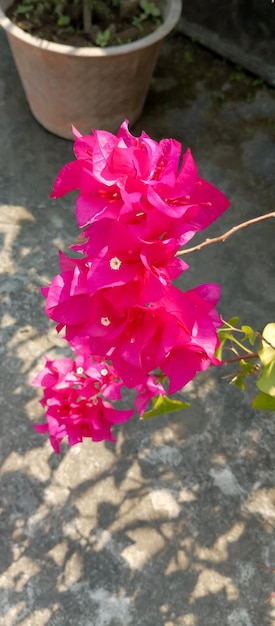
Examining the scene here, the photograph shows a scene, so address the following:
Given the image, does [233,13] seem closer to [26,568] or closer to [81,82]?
[81,82]

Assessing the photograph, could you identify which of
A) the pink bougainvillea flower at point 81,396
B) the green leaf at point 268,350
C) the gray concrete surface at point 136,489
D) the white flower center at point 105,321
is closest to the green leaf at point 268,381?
the green leaf at point 268,350

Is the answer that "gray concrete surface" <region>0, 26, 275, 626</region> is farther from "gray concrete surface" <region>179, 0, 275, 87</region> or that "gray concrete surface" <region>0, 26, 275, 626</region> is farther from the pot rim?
"gray concrete surface" <region>179, 0, 275, 87</region>

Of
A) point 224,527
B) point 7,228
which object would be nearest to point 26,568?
point 224,527

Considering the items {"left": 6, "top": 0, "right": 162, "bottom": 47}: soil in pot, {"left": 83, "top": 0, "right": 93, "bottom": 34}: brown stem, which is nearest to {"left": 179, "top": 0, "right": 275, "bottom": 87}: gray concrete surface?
{"left": 6, "top": 0, "right": 162, "bottom": 47}: soil in pot

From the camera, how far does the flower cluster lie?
0.76 meters

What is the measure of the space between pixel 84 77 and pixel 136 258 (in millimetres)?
1701

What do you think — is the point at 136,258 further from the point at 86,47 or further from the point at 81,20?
the point at 81,20

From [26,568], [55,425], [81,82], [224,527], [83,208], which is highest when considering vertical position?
[83,208]

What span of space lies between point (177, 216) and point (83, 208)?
13cm

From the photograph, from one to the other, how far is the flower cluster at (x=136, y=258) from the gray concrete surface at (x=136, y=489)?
100 cm

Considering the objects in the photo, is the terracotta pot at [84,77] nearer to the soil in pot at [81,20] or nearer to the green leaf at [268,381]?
the soil in pot at [81,20]

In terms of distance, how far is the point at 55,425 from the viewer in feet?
4.38

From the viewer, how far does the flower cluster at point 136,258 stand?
76 centimetres

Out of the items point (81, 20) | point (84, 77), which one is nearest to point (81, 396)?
point (84, 77)
